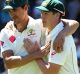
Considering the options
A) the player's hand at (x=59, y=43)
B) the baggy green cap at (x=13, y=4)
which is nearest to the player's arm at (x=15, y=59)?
the player's hand at (x=59, y=43)

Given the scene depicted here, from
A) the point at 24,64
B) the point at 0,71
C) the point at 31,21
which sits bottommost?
the point at 0,71

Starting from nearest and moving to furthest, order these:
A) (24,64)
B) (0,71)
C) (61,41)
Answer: (61,41) → (24,64) → (0,71)

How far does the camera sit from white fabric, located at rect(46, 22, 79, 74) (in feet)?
15.3

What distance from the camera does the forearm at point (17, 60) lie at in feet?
16.4

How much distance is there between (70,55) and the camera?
15.6 feet

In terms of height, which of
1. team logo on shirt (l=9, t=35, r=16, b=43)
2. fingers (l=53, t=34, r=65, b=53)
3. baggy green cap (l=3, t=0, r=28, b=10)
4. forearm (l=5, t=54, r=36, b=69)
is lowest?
forearm (l=5, t=54, r=36, b=69)

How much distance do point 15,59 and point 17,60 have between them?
24 mm

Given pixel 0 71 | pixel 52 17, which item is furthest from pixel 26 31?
pixel 0 71

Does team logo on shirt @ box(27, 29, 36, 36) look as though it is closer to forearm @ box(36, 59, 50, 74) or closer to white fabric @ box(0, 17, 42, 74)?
white fabric @ box(0, 17, 42, 74)

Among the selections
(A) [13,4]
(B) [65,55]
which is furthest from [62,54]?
(A) [13,4]

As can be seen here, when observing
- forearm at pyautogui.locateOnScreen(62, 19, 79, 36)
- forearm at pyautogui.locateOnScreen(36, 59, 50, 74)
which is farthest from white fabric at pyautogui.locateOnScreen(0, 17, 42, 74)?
forearm at pyautogui.locateOnScreen(62, 19, 79, 36)

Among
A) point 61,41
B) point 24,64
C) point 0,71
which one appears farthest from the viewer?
point 0,71

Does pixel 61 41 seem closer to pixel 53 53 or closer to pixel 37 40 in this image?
pixel 53 53

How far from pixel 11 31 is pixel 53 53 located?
0.65 metres
